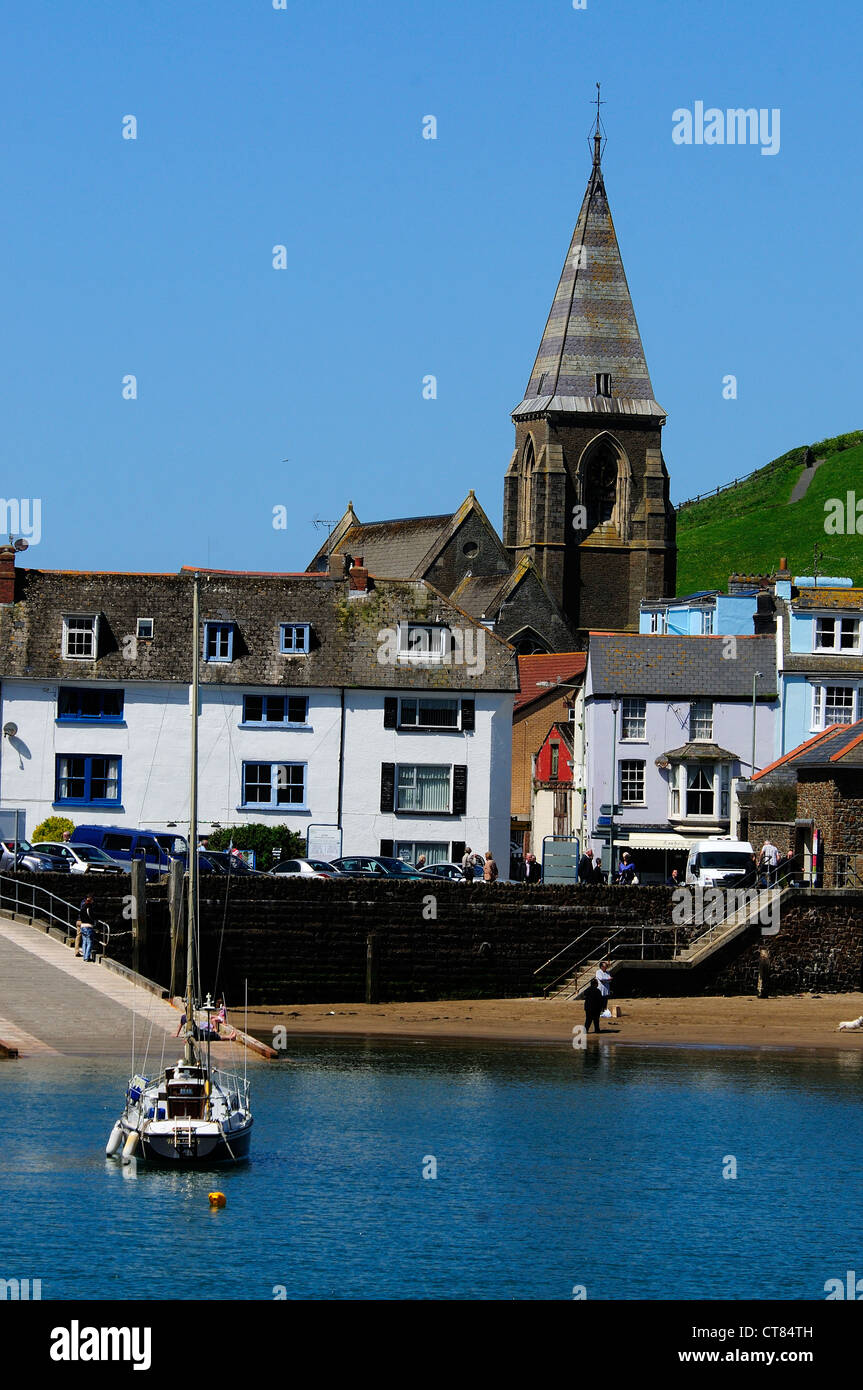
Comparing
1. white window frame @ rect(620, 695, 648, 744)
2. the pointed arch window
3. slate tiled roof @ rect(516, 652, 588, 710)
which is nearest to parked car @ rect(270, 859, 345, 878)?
white window frame @ rect(620, 695, 648, 744)

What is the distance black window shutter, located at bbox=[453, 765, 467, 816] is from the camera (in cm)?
6994

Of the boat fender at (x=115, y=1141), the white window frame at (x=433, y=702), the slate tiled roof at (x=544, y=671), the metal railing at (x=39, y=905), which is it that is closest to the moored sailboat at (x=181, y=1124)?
the boat fender at (x=115, y=1141)

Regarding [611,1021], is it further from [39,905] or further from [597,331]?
[597,331]

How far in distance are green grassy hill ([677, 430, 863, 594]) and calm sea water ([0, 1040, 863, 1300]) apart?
108421 mm

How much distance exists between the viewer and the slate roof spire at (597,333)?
132 meters

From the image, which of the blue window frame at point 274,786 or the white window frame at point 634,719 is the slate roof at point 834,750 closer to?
the white window frame at point 634,719

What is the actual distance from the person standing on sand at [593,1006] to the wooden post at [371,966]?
693 centimetres

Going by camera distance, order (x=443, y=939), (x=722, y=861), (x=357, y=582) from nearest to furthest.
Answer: (x=443, y=939) < (x=722, y=861) < (x=357, y=582)

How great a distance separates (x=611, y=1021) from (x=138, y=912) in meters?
12.6

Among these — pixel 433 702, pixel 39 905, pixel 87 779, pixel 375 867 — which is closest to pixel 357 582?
pixel 433 702

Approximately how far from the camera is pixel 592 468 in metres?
133
